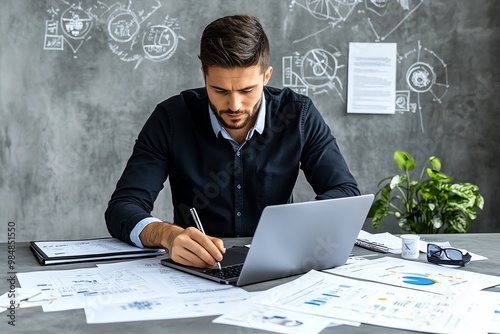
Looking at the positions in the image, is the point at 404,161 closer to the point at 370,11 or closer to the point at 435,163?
the point at 435,163

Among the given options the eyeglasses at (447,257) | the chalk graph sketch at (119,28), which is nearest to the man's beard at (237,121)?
the eyeglasses at (447,257)

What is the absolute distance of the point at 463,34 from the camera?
3.46m

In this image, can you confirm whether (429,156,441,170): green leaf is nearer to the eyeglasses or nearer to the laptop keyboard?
the eyeglasses

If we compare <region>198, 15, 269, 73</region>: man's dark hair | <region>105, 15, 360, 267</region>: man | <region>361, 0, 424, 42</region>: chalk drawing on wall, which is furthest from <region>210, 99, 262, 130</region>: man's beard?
<region>361, 0, 424, 42</region>: chalk drawing on wall

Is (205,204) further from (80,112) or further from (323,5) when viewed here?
(323,5)

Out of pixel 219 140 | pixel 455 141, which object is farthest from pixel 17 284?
pixel 455 141

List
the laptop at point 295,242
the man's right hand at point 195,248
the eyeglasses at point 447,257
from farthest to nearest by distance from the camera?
the eyeglasses at point 447,257
the man's right hand at point 195,248
the laptop at point 295,242

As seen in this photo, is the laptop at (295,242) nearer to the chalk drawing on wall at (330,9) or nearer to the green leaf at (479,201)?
the green leaf at (479,201)

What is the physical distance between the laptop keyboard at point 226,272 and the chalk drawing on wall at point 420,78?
92.8 inches

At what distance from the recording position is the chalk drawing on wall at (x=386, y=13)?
3424mm

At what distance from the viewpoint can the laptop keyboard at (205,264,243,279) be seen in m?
1.28

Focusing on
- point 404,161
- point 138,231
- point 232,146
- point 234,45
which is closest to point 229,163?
point 232,146

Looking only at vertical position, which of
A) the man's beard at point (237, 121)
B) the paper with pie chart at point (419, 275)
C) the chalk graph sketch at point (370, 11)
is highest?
the chalk graph sketch at point (370, 11)

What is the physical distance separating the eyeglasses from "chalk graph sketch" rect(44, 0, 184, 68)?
2.18m
